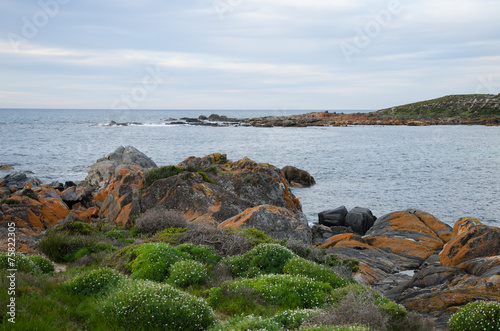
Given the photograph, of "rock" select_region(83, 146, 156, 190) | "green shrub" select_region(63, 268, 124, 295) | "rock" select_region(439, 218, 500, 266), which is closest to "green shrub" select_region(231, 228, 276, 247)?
"green shrub" select_region(63, 268, 124, 295)

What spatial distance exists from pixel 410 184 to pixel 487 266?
34.3 metres

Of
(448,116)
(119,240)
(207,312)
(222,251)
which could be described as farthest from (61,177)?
(448,116)

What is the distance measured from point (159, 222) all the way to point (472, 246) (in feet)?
45.9

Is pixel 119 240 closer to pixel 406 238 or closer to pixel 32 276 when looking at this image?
pixel 32 276

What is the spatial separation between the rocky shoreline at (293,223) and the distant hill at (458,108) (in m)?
164

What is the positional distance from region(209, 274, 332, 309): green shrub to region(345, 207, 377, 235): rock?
18.8m

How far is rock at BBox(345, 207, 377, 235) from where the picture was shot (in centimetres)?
2911

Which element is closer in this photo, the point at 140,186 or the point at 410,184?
the point at 140,186

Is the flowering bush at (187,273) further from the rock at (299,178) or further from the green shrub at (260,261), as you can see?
the rock at (299,178)

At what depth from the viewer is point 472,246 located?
16469 millimetres

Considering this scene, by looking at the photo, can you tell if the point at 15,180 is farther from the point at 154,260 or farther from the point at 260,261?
the point at 260,261

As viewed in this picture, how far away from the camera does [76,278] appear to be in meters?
10.4

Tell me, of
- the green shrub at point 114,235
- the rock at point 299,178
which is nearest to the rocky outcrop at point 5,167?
the rock at point 299,178

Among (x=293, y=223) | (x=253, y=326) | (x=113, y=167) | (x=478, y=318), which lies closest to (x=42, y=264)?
(x=253, y=326)
